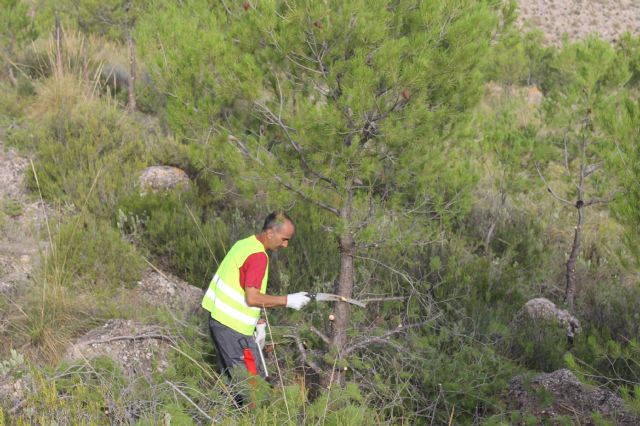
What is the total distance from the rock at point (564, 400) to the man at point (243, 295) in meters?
1.75

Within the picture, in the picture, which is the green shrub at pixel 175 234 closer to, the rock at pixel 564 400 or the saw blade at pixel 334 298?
the saw blade at pixel 334 298

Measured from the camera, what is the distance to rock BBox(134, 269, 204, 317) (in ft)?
18.3

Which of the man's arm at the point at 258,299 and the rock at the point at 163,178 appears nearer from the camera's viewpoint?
the man's arm at the point at 258,299

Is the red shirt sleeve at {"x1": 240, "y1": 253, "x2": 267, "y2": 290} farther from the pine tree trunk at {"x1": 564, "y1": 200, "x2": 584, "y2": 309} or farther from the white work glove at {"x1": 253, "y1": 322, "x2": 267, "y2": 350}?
the pine tree trunk at {"x1": 564, "y1": 200, "x2": 584, "y2": 309}

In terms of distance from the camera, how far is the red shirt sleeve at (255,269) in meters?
3.98

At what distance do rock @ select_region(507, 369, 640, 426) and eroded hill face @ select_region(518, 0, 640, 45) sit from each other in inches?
1035

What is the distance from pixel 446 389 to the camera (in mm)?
4629

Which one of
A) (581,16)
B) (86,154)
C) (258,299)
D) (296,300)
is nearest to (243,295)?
(258,299)

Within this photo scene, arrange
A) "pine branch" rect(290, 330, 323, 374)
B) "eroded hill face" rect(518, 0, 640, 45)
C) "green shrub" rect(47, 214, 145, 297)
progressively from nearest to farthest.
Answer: "pine branch" rect(290, 330, 323, 374) < "green shrub" rect(47, 214, 145, 297) < "eroded hill face" rect(518, 0, 640, 45)

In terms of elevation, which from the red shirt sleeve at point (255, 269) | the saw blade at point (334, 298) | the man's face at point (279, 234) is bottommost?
the saw blade at point (334, 298)

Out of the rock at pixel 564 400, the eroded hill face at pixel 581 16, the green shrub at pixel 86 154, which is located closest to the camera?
the rock at pixel 564 400

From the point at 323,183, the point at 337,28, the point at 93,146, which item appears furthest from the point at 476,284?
the point at 93,146

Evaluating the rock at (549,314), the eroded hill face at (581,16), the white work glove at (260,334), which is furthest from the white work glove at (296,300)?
the eroded hill face at (581,16)

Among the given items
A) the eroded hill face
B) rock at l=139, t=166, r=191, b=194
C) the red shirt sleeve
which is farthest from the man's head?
the eroded hill face
